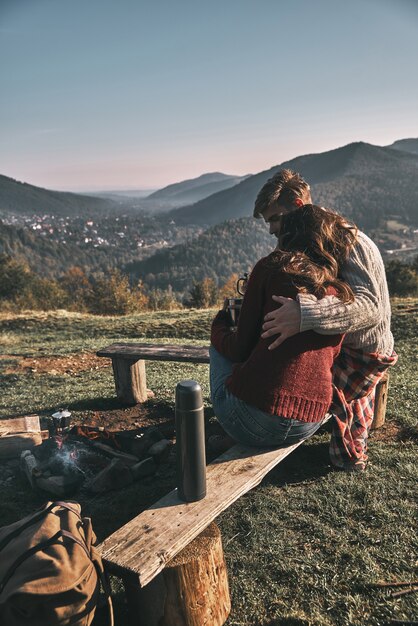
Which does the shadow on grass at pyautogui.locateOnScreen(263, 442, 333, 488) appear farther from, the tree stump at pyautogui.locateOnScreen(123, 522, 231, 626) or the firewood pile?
the tree stump at pyautogui.locateOnScreen(123, 522, 231, 626)

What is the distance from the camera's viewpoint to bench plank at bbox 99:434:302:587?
215 centimetres

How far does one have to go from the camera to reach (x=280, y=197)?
379cm

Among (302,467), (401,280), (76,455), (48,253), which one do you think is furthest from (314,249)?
(48,253)

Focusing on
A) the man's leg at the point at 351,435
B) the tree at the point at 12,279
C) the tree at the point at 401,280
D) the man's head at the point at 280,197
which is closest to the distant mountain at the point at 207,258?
the tree at the point at 12,279

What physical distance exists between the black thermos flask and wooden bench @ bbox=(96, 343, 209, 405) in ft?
8.21

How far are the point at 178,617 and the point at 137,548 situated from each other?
391 mm

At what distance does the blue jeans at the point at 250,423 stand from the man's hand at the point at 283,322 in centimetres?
47

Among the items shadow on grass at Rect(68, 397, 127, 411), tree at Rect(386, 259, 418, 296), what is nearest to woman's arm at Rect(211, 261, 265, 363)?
shadow on grass at Rect(68, 397, 127, 411)

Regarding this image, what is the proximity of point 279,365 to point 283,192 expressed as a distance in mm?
1625

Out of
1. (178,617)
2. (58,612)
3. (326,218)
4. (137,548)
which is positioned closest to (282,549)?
(178,617)

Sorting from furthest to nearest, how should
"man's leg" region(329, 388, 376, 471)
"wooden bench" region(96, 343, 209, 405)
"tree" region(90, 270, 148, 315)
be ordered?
"tree" region(90, 270, 148, 315)
"wooden bench" region(96, 343, 209, 405)
"man's leg" region(329, 388, 376, 471)

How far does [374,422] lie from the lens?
15.0 feet

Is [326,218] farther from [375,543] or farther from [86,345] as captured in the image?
[86,345]

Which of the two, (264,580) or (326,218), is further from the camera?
(326,218)
